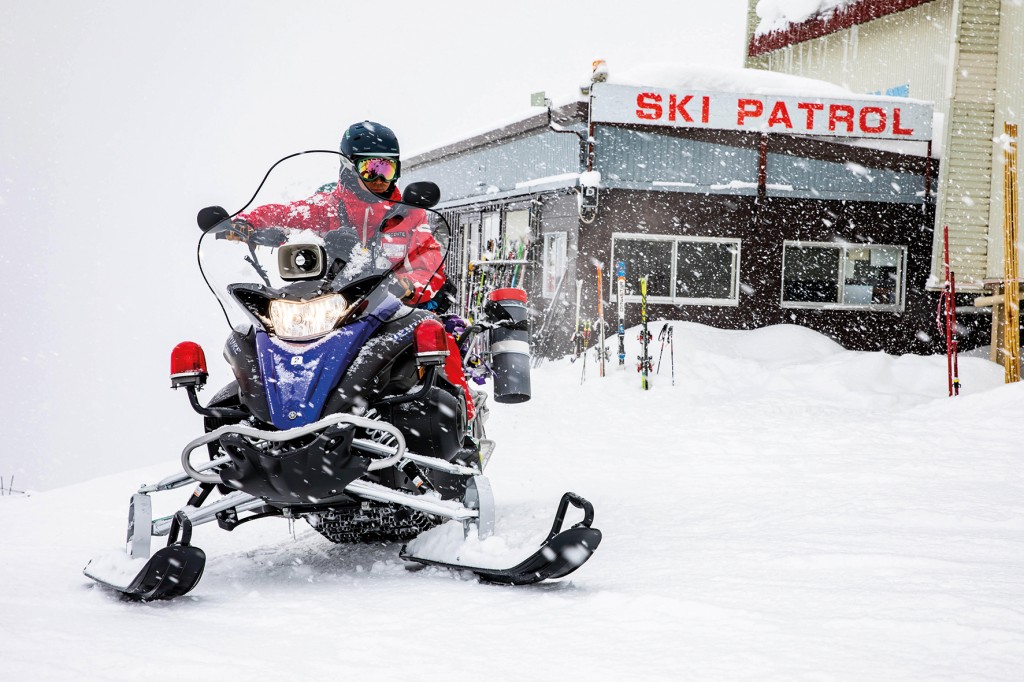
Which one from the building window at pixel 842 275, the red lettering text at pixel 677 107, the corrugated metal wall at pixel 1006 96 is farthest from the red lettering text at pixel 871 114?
the red lettering text at pixel 677 107

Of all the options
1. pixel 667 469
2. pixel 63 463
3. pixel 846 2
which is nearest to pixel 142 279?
pixel 63 463

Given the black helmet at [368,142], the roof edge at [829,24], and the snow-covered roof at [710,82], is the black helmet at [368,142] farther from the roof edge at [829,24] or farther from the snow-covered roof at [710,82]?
the roof edge at [829,24]

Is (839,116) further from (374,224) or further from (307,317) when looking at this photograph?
(307,317)

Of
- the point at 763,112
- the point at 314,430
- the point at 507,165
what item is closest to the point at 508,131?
the point at 507,165

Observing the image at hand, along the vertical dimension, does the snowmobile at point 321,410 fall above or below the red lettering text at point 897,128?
below

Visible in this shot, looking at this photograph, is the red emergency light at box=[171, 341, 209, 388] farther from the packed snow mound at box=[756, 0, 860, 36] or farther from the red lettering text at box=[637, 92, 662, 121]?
the packed snow mound at box=[756, 0, 860, 36]

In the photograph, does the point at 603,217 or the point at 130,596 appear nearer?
the point at 130,596

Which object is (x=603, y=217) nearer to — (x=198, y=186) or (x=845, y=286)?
(x=845, y=286)

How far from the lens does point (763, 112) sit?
1587 centimetres

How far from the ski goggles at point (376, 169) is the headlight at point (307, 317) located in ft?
2.98

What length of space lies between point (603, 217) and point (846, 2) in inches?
371

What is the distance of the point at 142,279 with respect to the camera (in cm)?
10638

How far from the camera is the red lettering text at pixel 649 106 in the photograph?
1552 centimetres

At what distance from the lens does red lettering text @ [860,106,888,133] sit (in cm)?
1603
